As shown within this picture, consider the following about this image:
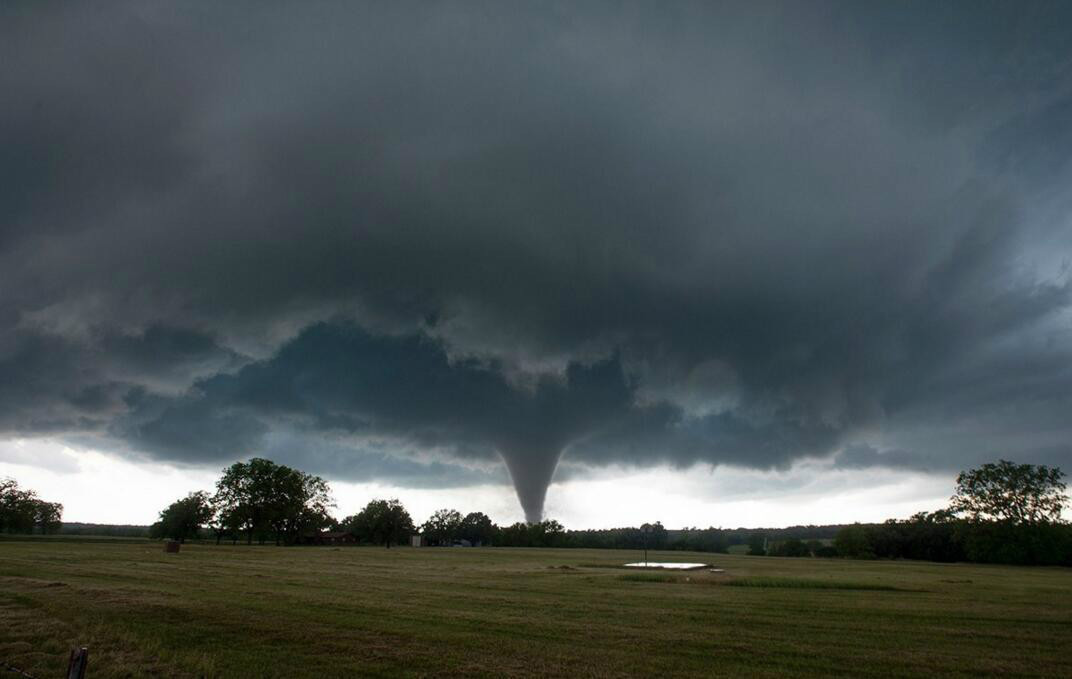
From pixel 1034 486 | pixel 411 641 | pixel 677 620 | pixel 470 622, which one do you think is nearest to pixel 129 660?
pixel 411 641

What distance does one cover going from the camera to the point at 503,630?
67.5ft

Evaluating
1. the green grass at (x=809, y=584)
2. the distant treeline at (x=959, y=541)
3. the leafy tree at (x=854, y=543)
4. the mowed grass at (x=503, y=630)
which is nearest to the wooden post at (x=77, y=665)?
the mowed grass at (x=503, y=630)

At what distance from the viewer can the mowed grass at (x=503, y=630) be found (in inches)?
615

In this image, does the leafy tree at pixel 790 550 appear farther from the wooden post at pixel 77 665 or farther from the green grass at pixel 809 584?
the wooden post at pixel 77 665

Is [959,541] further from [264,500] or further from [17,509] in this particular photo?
[17,509]

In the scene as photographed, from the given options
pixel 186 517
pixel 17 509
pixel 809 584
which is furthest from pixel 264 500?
pixel 809 584

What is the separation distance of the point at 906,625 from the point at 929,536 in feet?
371

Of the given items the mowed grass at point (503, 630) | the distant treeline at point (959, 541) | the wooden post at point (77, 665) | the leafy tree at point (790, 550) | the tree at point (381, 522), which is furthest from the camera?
the tree at point (381, 522)

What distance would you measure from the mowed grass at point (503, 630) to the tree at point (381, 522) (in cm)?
12380

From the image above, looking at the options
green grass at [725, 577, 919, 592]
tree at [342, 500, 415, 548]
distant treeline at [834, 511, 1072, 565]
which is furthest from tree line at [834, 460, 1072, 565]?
tree at [342, 500, 415, 548]

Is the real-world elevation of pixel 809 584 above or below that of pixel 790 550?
above

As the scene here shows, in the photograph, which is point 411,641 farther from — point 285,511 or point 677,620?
point 285,511

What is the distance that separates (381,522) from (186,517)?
4478cm

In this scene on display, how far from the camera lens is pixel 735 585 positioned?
41.7m
